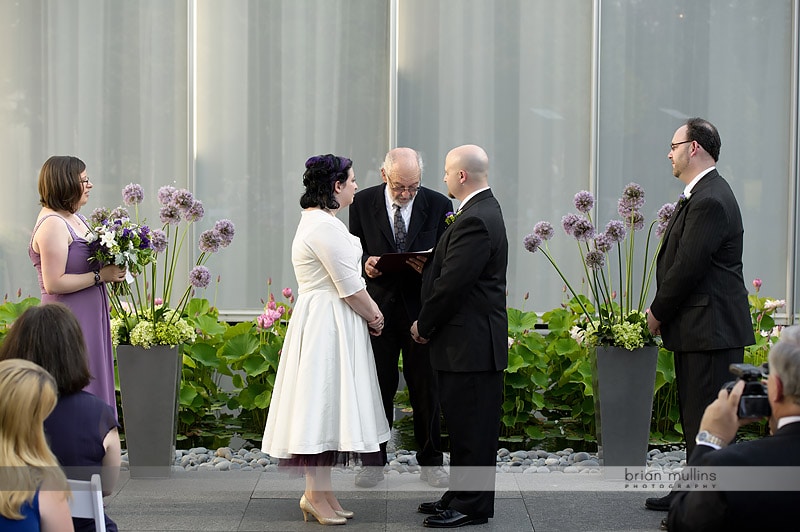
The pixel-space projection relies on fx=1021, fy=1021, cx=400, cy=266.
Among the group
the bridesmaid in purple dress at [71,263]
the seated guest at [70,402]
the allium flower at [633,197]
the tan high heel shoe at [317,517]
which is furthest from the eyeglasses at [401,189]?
the seated guest at [70,402]

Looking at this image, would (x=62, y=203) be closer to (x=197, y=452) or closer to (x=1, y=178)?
(x=197, y=452)

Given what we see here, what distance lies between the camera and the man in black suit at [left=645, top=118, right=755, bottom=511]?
4.89 meters

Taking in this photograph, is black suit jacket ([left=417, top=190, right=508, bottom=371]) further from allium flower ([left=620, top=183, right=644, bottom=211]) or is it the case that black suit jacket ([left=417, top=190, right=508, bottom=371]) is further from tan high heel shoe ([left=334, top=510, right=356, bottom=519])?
allium flower ([left=620, top=183, right=644, bottom=211])

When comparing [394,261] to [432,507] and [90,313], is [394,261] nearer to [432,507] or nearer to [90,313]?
[432,507]

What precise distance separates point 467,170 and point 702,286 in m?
1.27

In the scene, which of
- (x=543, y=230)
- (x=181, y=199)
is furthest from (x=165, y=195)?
(x=543, y=230)

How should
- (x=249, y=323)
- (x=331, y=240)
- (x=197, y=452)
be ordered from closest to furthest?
(x=331, y=240)
(x=197, y=452)
(x=249, y=323)

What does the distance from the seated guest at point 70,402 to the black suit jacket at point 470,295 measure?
1909 mm

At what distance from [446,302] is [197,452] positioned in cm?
254

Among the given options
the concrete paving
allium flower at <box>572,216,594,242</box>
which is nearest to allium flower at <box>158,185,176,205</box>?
the concrete paving

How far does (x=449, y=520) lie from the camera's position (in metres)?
4.96

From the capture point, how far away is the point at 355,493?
18.6 feet

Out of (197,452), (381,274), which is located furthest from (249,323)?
(381,274)

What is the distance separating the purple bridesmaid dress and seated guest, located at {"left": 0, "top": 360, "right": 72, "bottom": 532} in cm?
215
